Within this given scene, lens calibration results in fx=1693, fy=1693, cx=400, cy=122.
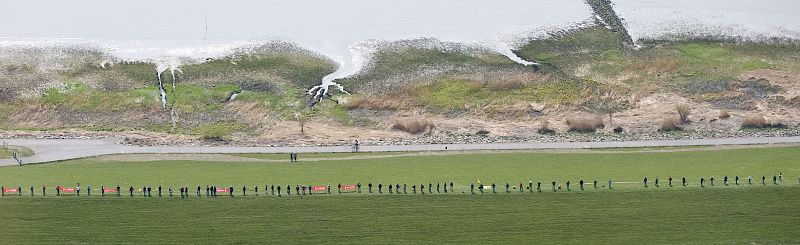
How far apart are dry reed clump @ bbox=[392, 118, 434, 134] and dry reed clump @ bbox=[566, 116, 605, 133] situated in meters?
13.4

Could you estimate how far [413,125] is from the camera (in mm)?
162500

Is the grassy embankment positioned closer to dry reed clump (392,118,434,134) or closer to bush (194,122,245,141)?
bush (194,122,245,141)

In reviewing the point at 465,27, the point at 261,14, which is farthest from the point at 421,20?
the point at 261,14

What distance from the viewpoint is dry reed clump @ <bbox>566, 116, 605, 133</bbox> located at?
16200cm

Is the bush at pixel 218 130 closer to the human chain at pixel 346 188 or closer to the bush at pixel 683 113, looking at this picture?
the human chain at pixel 346 188

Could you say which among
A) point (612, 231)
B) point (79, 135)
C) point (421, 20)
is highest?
point (421, 20)

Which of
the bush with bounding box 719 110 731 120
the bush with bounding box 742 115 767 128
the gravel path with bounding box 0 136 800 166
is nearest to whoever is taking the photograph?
the gravel path with bounding box 0 136 800 166

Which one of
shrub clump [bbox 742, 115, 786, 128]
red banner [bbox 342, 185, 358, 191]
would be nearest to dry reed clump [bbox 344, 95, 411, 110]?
red banner [bbox 342, 185, 358, 191]

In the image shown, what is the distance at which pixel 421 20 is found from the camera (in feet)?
623

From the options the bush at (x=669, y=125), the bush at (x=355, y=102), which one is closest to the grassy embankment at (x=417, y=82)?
the bush at (x=355, y=102)

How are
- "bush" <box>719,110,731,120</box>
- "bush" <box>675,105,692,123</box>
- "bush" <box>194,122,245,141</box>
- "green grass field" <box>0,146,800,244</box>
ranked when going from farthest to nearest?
"bush" <box>719,110,731,120</box>, "bush" <box>675,105,692,123</box>, "bush" <box>194,122,245,141</box>, "green grass field" <box>0,146,800,244</box>

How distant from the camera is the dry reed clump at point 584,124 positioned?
16200cm

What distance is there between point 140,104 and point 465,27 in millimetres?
39242

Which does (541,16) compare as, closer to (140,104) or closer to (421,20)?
(421,20)
